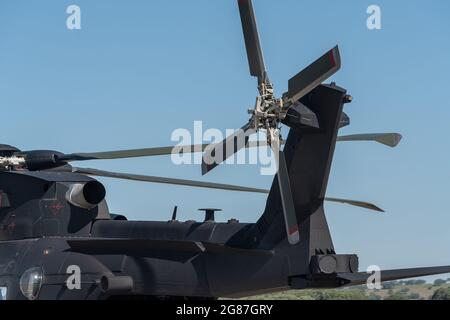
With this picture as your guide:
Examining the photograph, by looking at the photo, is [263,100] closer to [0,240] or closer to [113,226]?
[113,226]

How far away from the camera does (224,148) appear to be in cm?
1406

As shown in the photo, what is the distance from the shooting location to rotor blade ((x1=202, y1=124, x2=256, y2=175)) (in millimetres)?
13867

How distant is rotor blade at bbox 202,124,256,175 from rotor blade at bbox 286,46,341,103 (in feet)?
3.33

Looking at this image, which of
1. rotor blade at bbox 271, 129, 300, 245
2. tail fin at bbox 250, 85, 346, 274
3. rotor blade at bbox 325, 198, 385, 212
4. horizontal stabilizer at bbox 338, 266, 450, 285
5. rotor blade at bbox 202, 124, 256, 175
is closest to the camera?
rotor blade at bbox 202, 124, 256, 175

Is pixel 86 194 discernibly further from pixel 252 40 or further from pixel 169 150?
pixel 252 40

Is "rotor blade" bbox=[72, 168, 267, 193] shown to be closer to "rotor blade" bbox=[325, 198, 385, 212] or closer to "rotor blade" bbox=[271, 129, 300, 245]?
"rotor blade" bbox=[325, 198, 385, 212]

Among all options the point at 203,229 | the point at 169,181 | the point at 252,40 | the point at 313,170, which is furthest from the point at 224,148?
the point at 169,181

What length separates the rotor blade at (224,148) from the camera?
13.9m

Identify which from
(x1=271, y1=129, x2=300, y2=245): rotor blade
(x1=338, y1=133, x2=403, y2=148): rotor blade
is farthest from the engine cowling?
(x1=338, y1=133, x2=403, y2=148): rotor blade

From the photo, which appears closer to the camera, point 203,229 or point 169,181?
point 203,229

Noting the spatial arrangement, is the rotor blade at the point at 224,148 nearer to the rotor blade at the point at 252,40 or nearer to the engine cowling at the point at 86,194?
the rotor blade at the point at 252,40

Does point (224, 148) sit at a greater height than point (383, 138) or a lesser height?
lesser

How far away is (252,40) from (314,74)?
5.49ft
